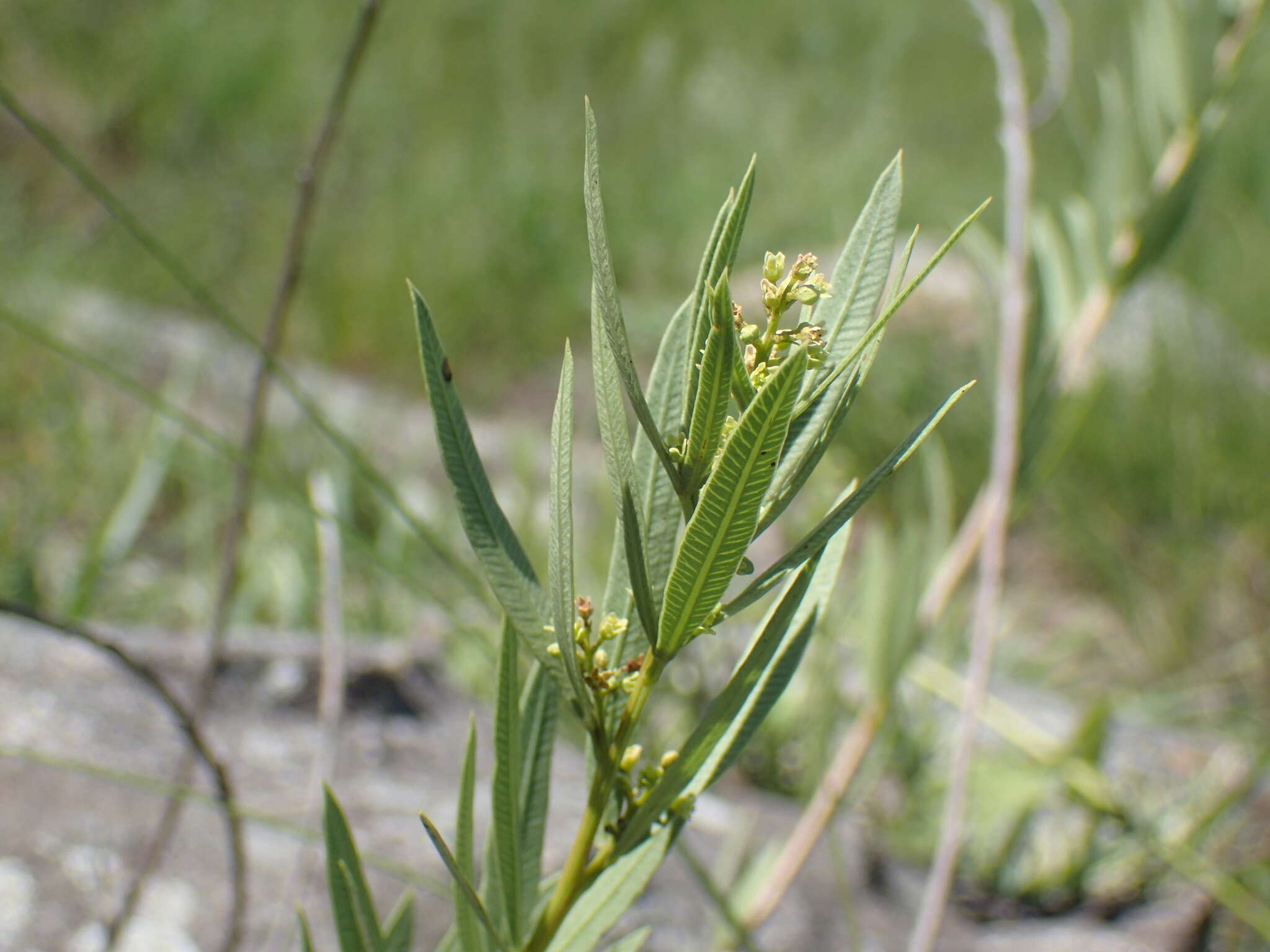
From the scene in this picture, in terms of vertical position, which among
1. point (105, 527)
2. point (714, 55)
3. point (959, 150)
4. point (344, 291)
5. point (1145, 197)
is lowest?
point (1145, 197)

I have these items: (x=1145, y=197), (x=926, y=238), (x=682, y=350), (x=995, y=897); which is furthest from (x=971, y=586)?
(x=926, y=238)

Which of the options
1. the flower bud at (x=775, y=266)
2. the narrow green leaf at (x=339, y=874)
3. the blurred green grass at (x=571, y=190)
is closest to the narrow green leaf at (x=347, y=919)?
the narrow green leaf at (x=339, y=874)

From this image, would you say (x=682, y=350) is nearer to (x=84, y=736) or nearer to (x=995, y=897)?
(x=84, y=736)

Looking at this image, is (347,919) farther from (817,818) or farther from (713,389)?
(817,818)

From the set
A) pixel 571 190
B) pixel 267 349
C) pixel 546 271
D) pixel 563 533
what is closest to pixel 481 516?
pixel 563 533

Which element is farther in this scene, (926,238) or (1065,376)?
(926,238)
